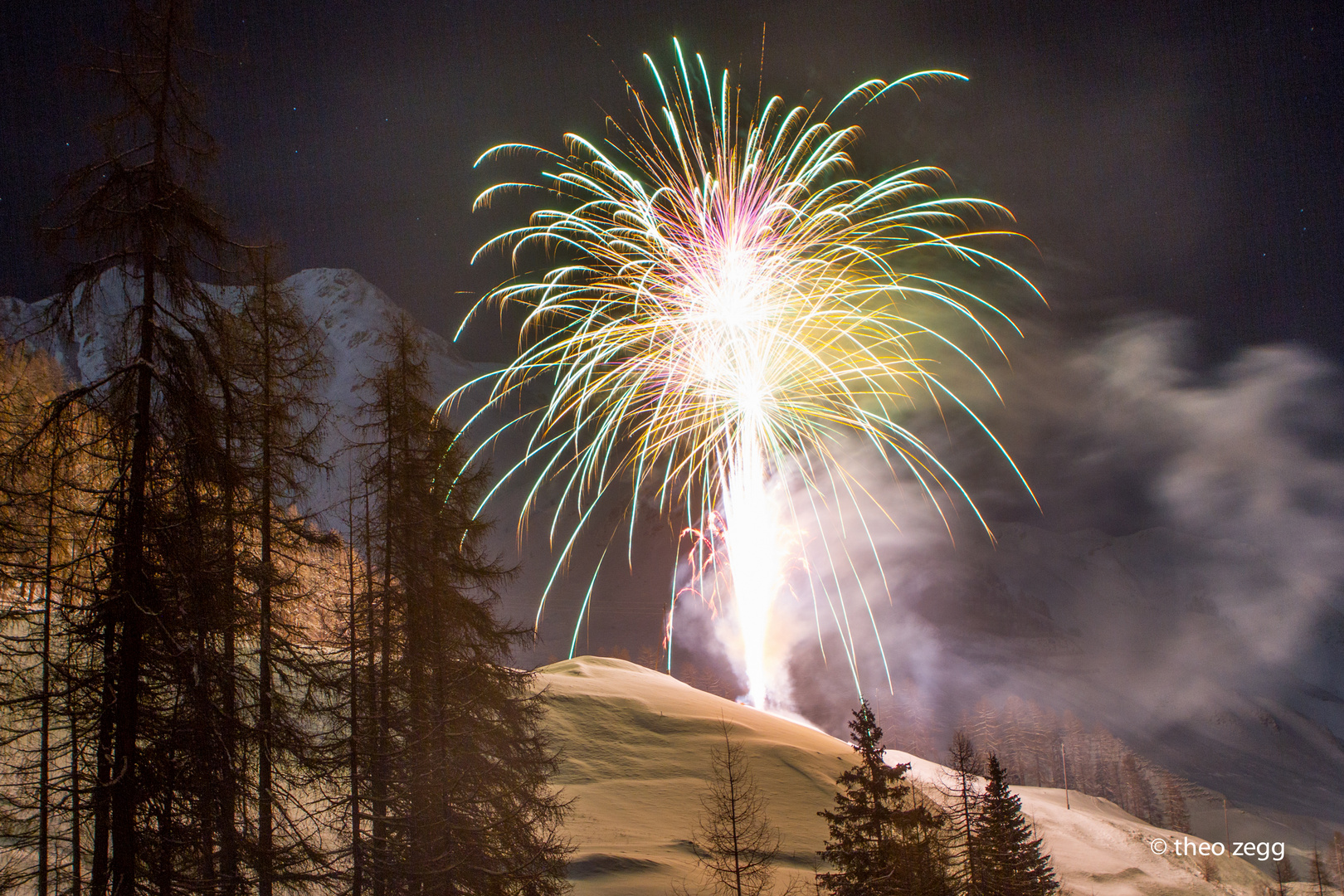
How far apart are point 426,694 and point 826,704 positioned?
13469 centimetres

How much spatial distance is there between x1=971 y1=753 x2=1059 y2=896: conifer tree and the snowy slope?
752cm

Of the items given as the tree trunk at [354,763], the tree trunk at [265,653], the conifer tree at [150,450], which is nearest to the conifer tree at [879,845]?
the tree trunk at [354,763]

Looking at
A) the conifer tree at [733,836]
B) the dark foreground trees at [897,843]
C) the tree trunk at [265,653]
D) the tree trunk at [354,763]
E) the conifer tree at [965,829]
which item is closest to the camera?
the tree trunk at [265,653]

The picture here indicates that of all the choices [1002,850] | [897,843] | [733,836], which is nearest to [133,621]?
[733,836]

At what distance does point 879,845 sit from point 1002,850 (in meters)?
6.75

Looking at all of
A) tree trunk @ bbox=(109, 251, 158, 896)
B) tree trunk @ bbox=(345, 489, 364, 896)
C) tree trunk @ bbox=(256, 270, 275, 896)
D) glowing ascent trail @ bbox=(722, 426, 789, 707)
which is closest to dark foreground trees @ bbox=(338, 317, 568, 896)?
tree trunk @ bbox=(345, 489, 364, 896)

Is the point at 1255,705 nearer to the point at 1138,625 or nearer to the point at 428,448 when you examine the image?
the point at 1138,625

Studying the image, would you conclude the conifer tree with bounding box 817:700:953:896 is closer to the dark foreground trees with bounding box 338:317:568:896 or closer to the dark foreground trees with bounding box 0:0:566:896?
the dark foreground trees with bounding box 338:317:568:896

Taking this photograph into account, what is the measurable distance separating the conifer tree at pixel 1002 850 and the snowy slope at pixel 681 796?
752 cm

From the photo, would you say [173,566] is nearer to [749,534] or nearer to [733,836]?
[733,836]

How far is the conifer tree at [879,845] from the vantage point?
18234mm

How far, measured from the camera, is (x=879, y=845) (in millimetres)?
18609

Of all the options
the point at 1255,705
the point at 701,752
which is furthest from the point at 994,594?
the point at 701,752

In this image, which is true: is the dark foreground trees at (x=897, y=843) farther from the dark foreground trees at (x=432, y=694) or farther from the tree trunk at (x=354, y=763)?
the tree trunk at (x=354, y=763)
